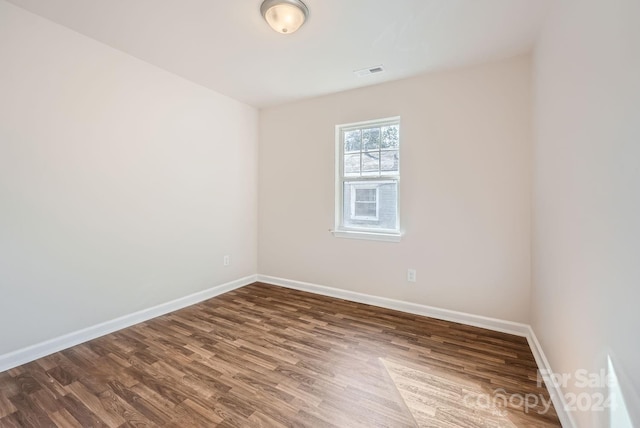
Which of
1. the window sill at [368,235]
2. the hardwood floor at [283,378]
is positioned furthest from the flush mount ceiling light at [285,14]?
the hardwood floor at [283,378]

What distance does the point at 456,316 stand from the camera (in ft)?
9.22

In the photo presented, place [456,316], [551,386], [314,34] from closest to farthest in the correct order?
[551,386] → [314,34] → [456,316]

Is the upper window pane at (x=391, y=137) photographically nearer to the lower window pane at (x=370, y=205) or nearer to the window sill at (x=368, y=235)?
the lower window pane at (x=370, y=205)

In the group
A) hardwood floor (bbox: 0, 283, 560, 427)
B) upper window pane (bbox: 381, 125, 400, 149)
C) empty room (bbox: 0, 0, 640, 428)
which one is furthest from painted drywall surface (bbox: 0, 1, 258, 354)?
upper window pane (bbox: 381, 125, 400, 149)

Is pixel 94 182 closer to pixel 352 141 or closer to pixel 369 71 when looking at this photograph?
pixel 352 141

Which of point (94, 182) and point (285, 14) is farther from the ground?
point (285, 14)

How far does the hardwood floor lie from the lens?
5.16ft

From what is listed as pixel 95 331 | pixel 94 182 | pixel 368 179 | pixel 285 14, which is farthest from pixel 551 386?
pixel 94 182

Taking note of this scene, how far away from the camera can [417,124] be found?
2.97m

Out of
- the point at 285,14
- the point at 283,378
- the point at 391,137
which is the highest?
the point at 285,14

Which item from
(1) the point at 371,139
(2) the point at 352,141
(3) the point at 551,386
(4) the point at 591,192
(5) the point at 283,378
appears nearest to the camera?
(4) the point at 591,192

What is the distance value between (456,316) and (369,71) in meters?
2.66

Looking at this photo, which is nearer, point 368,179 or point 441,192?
point 441,192

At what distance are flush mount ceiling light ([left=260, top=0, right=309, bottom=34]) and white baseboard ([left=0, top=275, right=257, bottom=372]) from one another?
2900 mm
